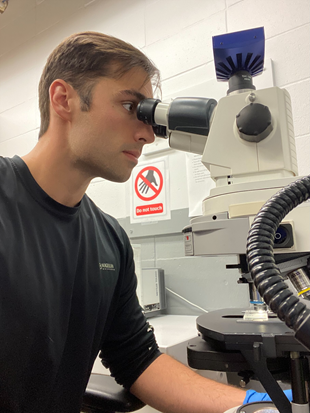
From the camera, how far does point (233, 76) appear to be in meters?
0.68

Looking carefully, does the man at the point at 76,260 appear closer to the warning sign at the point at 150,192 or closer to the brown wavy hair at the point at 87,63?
the brown wavy hair at the point at 87,63

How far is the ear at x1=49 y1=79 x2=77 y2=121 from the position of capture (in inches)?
34.4

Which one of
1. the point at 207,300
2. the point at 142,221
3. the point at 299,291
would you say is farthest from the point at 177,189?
the point at 299,291

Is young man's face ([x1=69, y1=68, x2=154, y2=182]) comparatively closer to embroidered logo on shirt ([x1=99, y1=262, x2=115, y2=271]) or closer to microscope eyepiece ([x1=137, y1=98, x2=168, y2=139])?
microscope eyepiece ([x1=137, y1=98, x2=168, y2=139])

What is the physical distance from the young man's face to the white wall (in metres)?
0.75

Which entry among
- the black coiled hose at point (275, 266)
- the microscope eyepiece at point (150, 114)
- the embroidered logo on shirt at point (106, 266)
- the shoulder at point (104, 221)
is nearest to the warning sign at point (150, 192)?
the shoulder at point (104, 221)

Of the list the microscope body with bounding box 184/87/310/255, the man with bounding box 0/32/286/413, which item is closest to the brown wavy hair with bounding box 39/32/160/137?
the man with bounding box 0/32/286/413

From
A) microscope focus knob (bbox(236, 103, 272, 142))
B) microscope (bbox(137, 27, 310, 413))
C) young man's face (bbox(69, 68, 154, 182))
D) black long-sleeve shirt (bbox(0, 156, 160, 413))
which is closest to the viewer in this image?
microscope (bbox(137, 27, 310, 413))

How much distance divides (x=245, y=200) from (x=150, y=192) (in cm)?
113

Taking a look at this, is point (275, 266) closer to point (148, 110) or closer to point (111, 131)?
point (148, 110)

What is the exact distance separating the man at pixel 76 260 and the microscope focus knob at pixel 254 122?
30cm

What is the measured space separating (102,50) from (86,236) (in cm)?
51

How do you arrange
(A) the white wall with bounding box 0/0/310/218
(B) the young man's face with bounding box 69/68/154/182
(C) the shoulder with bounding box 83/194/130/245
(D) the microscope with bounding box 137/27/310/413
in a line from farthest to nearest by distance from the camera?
(A) the white wall with bounding box 0/0/310/218 < (C) the shoulder with bounding box 83/194/130/245 < (B) the young man's face with bounding box 69/68/154/182 < (D) the microscope with bounding box 137/27/310/413

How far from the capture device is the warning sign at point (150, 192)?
161cm
